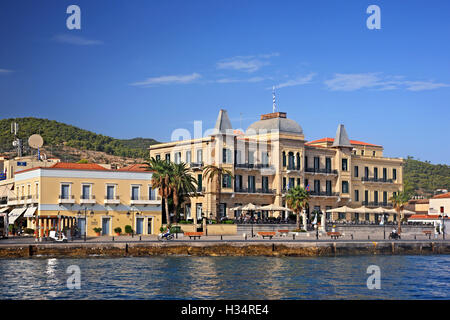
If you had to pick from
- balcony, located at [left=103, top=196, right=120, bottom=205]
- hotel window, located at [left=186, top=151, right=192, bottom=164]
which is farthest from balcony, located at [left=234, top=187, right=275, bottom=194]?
balcony, located at [left=103, top=196, right=120, bottom=205]

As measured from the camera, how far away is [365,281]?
110 ft

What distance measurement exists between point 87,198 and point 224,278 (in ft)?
89.9

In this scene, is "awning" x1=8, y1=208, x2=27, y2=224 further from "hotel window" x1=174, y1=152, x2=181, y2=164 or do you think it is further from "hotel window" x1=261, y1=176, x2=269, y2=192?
"hotel window" x1=261, y1=176, x2=269, y2=192

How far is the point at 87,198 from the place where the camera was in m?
58.1

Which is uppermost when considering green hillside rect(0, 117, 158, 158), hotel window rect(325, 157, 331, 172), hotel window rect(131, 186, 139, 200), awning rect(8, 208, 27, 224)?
green hillside rect(0, 117, 158, 158)

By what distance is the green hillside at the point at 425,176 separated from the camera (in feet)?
453

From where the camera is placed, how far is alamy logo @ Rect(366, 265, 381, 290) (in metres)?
31.8

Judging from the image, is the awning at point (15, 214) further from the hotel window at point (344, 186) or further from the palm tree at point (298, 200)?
the hotel window at point (344, 186)

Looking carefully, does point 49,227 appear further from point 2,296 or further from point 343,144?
point 343,144

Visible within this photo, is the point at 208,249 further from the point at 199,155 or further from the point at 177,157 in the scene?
the point at 177,157

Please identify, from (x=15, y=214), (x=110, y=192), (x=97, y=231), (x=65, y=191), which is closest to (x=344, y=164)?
(x=110, y=192)

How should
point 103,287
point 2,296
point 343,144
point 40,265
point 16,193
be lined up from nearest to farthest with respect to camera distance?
point 2,296, point 103,287, point 40,265, point 16,193, point 343,144
